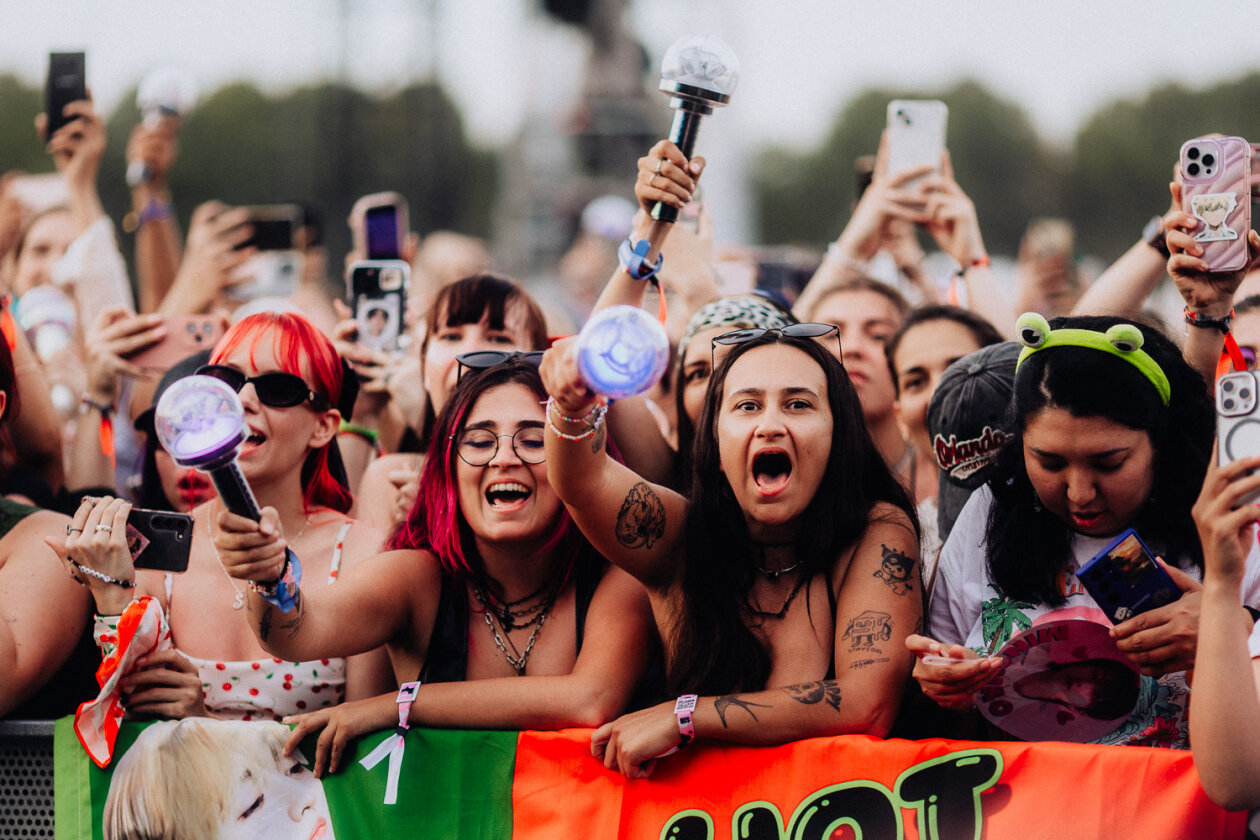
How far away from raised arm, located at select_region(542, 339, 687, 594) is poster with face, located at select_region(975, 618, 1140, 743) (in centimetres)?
74

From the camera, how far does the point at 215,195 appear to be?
45.1 metres

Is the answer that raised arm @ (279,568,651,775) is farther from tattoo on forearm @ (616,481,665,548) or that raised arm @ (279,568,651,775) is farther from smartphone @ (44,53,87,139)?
smartphone @ (44,53,87,139)

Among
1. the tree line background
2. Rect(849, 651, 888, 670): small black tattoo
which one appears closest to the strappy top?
Rect(849, 651, 888, 670): small black tattoo

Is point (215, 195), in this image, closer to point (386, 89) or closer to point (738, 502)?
point (386, 89)

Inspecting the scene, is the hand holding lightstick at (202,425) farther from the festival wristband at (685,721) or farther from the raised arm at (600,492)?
the festival wristband at (685,721)

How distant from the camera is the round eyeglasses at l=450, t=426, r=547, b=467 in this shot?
9.75 ft

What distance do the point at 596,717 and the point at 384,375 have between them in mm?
1819

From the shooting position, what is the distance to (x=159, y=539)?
9.02ft

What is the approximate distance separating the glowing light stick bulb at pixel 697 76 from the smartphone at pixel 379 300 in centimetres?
182

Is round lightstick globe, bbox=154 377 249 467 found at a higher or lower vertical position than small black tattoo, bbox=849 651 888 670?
higher

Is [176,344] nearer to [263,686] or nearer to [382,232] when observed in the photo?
[382,232]

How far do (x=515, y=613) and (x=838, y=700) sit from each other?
854 mm

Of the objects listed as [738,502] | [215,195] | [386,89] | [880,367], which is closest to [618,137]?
[386,89]

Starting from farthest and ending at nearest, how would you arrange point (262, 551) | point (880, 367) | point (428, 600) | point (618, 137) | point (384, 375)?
point (618, 137)
point (880, 367)
point (384, 375)
point (428, 600)
point (262, 551)
